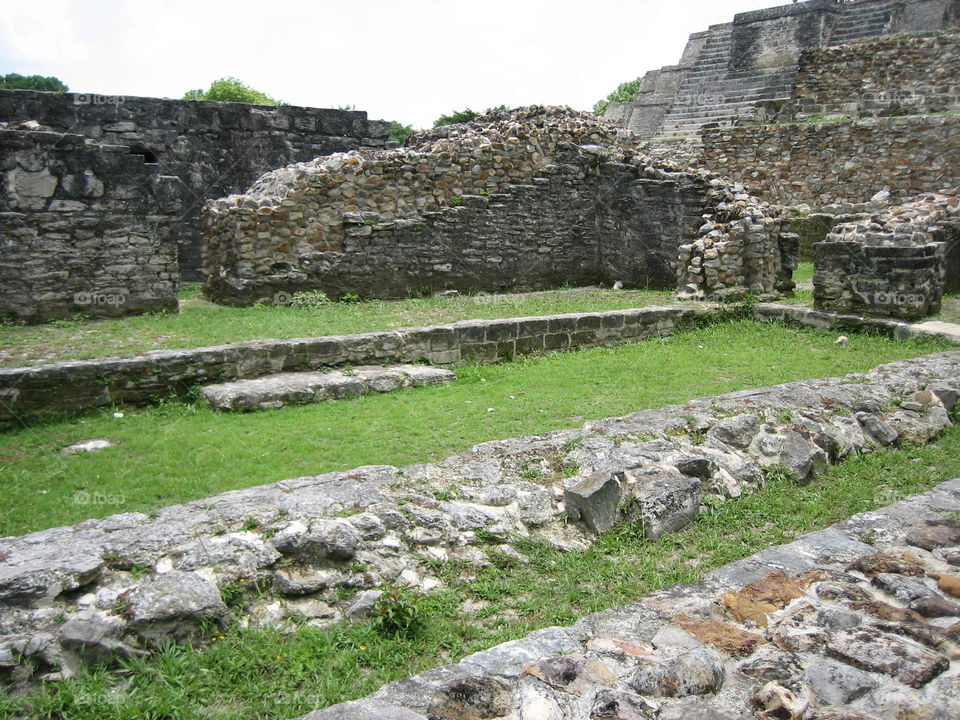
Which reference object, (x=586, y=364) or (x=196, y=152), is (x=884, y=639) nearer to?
(x=586, y=364)

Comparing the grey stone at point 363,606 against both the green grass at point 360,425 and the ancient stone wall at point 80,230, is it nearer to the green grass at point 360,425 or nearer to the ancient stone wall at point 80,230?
the green grass at point 360,425

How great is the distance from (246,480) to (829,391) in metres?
4.52

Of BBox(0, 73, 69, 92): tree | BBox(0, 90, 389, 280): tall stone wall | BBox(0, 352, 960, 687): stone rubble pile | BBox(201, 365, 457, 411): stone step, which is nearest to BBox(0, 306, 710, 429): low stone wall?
BBox(201, 365, 457, 411): stone step

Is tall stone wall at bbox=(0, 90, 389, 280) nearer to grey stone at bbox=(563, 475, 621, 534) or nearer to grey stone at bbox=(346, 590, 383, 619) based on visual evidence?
grey stone at bbox=(563, 475, 621, 534)

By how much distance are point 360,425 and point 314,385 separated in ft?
3.40

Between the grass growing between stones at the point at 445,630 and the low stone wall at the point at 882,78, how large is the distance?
16.1 meters

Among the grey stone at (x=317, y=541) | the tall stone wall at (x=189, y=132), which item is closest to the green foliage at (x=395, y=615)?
the grey stone at (x=317, y=541)

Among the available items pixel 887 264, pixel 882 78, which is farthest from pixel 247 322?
pixel 882 78

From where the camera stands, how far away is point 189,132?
12.5 meters

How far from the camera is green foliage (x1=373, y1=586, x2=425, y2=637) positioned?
3.17m

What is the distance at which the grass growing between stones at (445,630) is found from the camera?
8.85 ft

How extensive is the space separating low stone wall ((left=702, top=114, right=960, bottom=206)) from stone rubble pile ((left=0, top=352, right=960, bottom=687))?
1320 cm

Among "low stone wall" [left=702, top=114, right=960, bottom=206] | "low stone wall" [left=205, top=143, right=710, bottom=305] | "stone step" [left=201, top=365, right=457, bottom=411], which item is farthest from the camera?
"low stone wall" [left=702, top=114, right=960, bottom=206]

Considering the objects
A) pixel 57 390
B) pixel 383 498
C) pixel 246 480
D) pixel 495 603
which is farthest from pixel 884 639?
pixel 57 390
